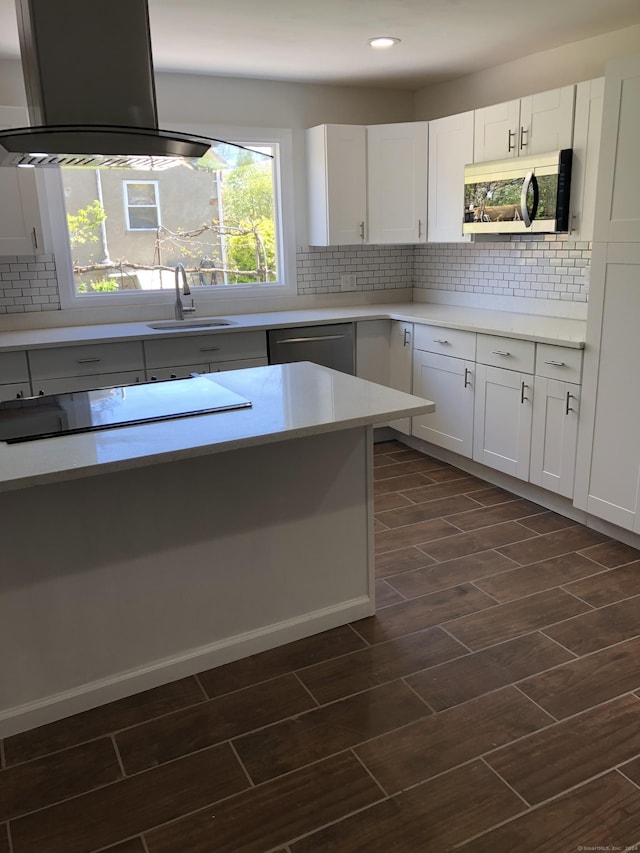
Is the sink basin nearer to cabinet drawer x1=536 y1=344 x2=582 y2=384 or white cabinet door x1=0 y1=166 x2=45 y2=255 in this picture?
white cabinet door x1=0 y1=166 x2=45 y2=255

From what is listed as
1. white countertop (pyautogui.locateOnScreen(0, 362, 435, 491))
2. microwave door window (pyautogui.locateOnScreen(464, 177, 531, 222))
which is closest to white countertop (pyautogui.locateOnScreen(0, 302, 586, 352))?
microwave door window (pyautogui.locateOnScreen(464, 177, 531, 222))

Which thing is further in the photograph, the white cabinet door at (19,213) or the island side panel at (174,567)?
the white cabinet door at (19,213)

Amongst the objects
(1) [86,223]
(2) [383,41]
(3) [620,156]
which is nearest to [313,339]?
(1) [86,223]

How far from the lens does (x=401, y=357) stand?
15.4 feet

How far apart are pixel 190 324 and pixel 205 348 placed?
373 mm

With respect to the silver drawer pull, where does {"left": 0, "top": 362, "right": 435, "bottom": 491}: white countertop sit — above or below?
above

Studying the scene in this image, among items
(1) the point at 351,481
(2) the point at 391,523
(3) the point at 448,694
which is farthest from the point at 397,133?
(3) the point at 448,694

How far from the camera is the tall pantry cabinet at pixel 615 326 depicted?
113 inches

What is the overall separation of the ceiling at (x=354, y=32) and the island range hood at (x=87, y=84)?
3.51 feet

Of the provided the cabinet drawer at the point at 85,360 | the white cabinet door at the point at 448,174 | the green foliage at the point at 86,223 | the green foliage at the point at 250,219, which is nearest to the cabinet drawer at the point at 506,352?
the white cabinet door at the point at 448,174

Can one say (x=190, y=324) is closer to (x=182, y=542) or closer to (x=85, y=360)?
(x=85, y=360)

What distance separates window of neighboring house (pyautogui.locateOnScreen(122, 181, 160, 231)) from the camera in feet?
14.6

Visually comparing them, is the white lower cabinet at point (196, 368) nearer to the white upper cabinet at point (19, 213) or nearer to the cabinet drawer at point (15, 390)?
the cabinet drawer at point (15, 390)

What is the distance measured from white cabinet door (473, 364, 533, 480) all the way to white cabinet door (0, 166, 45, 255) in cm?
267
